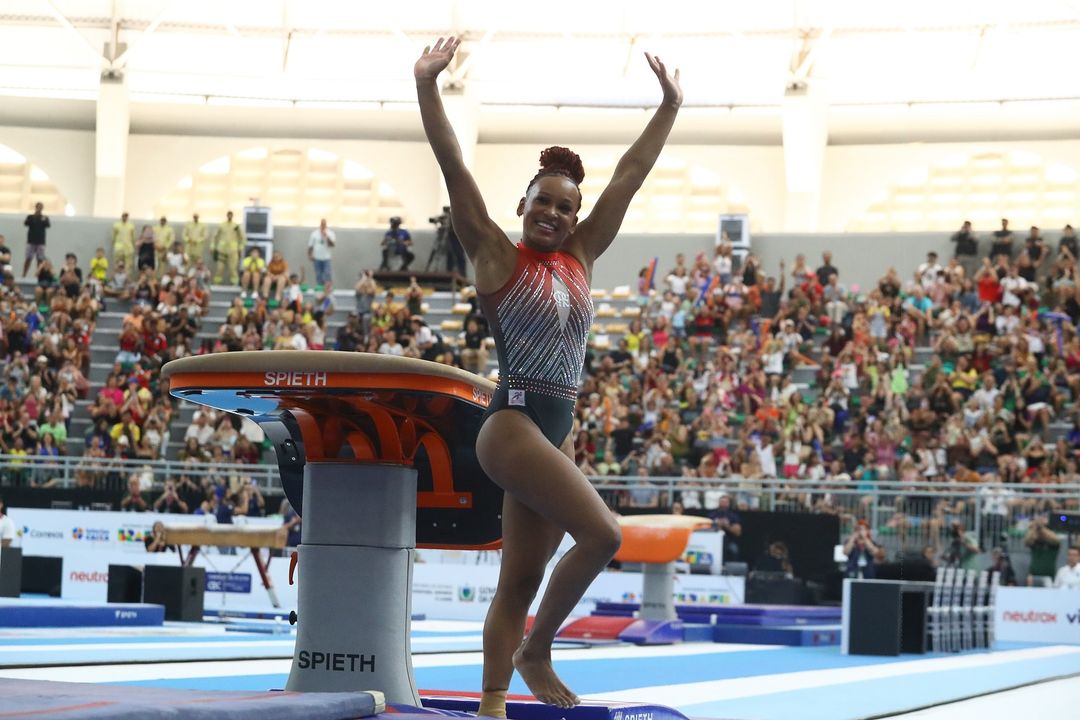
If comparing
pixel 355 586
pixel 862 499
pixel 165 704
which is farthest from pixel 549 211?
pixel 862 499

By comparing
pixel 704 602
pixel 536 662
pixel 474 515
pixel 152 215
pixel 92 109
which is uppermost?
pixel 92 109

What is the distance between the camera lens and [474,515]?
479 cm

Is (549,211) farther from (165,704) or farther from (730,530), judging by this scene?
(730,530)

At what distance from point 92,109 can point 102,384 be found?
10.3 metres

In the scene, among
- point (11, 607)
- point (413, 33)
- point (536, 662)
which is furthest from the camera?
point (413, 33)

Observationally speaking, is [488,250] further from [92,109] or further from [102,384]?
[92,109]

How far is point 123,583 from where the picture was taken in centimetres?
1280

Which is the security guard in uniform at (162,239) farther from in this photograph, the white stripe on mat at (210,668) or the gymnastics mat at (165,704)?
the gymnastics mat at (165,704)

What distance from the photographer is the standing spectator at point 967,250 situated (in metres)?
26.2

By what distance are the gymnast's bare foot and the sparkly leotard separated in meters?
0.58

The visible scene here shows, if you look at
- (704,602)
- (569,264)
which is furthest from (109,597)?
(569,264)

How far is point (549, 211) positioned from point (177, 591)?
928 centimetres

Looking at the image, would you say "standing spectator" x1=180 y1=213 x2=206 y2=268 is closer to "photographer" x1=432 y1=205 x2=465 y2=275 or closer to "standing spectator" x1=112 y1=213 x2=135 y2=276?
"standing spectator" x1=112 y1=213 x2=135 y2=276

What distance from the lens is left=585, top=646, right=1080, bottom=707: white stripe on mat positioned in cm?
679
